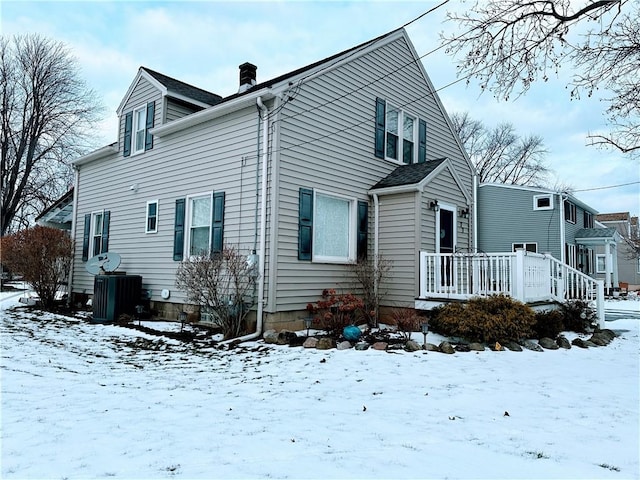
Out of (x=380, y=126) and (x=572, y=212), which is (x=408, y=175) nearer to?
(x=380, y=126)

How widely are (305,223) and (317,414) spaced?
5022mm

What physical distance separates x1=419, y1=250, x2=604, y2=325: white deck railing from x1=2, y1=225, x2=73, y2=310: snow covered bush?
9911 mm

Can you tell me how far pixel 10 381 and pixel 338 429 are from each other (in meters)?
3.74

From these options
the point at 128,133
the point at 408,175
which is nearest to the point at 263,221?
the point at 408,175

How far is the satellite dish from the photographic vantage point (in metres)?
10.6

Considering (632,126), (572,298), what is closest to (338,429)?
(572,298)

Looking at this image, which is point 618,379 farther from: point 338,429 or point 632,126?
point 632,126

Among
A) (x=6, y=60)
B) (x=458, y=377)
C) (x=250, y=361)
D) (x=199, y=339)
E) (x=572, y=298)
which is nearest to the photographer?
(x=458, y=377)

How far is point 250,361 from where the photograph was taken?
611cm

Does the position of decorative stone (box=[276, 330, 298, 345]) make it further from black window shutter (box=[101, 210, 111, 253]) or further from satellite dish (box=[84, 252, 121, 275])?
black window shutter (box=[101, 210, 111, 253])

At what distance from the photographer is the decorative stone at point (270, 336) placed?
24.1 feet

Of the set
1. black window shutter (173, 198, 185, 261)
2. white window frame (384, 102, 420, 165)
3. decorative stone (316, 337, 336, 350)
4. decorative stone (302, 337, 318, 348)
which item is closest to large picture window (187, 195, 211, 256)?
black window shutter (173, 198, 185, 261)

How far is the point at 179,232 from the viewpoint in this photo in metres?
9.77

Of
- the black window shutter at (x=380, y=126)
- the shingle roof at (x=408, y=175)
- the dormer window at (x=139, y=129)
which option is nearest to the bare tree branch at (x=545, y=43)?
the shingle roof at (x=408, y=175)
